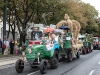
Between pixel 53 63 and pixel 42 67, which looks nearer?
pixel 42 67

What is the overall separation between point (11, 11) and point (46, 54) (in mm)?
19242

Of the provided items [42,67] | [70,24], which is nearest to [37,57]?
[42,67]

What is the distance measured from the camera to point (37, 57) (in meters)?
14.2

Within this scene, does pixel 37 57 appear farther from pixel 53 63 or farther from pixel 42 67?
pixel 53 63

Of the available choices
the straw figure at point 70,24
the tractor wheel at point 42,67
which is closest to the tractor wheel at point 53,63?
the tractor wheel at point 42,67

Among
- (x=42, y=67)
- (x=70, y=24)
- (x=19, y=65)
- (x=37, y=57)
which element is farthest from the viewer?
(x=70, y=24)

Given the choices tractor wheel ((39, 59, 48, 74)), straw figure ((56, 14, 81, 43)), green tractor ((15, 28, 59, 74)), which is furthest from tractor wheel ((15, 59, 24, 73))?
straw figure ((56, 14, 81, 43))

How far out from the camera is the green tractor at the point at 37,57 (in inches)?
544

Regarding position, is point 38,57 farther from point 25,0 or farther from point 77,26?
point 25,0

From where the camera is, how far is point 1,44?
26.0 m

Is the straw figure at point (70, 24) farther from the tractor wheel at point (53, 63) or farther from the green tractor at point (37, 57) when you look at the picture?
the green tractor at point (37, 57)

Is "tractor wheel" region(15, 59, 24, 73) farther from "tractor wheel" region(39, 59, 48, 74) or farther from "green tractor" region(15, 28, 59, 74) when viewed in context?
"tractor wheel" region(39, 59, 48, 74)

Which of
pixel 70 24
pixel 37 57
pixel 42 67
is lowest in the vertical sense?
pixel 42 67

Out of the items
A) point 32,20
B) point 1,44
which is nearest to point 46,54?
point 1,44
